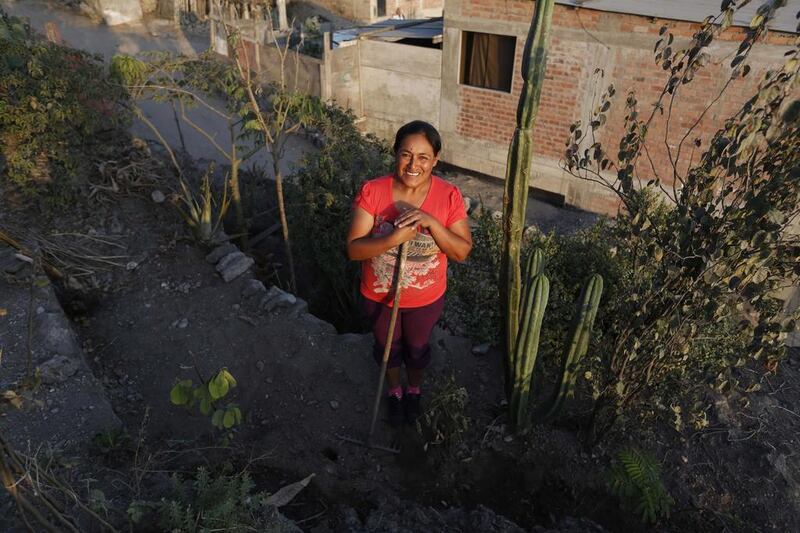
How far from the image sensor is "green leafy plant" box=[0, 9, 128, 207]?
15.1 feet

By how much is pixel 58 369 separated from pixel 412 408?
2.10m

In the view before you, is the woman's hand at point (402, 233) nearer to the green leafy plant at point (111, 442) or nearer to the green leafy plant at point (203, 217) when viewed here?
the green leafy plant at point (111, 442)

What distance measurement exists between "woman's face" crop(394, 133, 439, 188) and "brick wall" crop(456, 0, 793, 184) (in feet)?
18.3

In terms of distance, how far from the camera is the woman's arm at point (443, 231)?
101 inches

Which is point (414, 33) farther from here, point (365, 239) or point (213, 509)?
point (213, 509)

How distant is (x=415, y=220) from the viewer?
101 inches

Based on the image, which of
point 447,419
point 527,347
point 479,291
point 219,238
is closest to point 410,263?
point 527,347

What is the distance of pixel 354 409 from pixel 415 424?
16.8 inches

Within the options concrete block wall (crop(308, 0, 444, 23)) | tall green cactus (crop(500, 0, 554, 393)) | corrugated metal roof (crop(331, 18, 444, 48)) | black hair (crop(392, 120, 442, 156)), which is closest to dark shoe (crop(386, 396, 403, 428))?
tall green cactus (crop(500, 0, 554, 393))

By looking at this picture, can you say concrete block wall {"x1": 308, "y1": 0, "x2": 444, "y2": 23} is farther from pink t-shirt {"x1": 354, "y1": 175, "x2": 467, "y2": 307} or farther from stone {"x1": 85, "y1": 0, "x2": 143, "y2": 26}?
pink t-shirt {"x1": 354, "y1": 175, "x2": 467, "y2": 307}

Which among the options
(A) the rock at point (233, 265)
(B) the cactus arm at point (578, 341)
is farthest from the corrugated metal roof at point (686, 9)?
(A) the rock at point (233, 265)

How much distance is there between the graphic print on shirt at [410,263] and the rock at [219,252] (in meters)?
2.10

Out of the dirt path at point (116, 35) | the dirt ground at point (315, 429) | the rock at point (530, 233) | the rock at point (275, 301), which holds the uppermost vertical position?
the dirt path at point (116, 35)

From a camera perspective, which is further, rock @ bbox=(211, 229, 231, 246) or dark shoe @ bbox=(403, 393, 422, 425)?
rock @ bbox=(211, 229, 231, 246)
